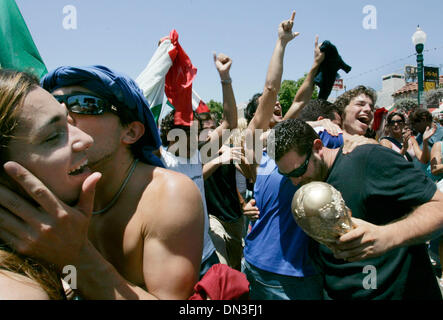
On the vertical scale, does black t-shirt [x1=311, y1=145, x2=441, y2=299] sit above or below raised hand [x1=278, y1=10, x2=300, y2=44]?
below

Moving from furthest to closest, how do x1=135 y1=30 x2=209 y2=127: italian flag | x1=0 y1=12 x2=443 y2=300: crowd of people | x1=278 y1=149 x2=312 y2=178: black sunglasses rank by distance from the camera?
x1=135 y1=30 x2=209 y2=127: italian flag, x1=278 y1=149 x2=312 y2=178: black sunglasses, x1=0 y1=12 x2=443 y2=300: crowd of people

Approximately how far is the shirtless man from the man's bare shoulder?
12cm

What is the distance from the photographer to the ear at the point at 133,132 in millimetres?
1717

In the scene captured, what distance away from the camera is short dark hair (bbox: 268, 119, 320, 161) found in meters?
Answer: 2.31

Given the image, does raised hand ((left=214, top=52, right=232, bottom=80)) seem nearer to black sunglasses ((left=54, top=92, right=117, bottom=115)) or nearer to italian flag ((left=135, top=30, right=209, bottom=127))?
italian flag ((left=135, top=30, right=209, bottom=127))

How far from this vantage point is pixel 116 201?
1.65 m

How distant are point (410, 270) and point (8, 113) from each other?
235cm

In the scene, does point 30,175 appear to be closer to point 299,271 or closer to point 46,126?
point 46,126

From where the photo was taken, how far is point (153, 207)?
4.96 feet

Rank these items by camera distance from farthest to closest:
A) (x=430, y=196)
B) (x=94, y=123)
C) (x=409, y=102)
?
(x=409, y=102) < (x=430, y=196) < (x=94, y=123)

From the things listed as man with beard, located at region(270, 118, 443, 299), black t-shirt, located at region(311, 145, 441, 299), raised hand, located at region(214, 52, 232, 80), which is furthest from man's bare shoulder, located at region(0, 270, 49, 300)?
raised hand, located at region(214, 52, 232, 80)

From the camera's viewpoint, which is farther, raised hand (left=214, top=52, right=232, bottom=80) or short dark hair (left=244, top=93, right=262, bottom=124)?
short dark hair (left=244, top=93, right=262, bottom=124)

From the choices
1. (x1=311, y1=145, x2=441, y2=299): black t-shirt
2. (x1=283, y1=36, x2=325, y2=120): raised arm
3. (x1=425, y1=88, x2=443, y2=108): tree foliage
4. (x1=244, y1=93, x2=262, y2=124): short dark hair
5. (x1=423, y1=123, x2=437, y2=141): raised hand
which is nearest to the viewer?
(x1=311, y1=145, x2=441, y2=299): black t-shirt
